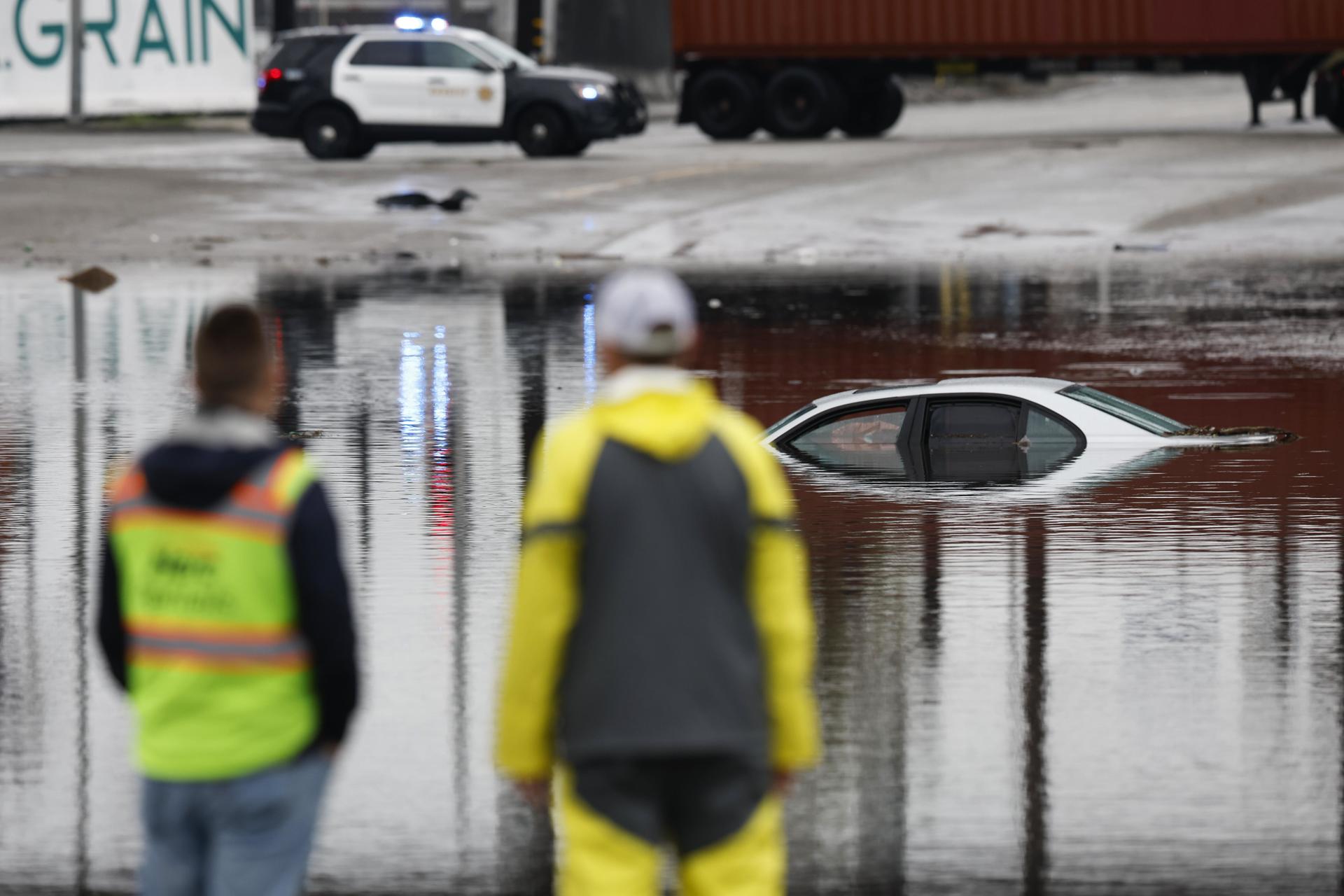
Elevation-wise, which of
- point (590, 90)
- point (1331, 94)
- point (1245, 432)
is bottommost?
point (1245, 432)

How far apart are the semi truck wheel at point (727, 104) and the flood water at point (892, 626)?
23.4 metres

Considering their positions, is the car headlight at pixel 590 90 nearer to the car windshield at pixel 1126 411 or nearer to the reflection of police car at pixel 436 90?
the reflection of police car at pixel 436 90

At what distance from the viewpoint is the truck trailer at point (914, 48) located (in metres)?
45.3

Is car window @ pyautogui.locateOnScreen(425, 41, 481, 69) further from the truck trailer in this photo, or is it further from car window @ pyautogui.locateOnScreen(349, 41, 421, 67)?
the truck trailer

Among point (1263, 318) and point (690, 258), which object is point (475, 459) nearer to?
point (1263, 318)

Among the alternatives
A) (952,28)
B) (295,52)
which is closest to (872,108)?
(952,28)

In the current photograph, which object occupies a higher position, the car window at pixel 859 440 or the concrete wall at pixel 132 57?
the concrete wall at pixel 132 57

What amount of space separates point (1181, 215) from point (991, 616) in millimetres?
25139

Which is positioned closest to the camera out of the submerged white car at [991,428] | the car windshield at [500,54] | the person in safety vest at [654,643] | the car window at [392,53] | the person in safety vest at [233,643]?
the person in safety vest at [654,643]

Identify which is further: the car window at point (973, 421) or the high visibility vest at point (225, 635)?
the car window at point (973, 421)

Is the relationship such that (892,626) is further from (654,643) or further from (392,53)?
(392,53)

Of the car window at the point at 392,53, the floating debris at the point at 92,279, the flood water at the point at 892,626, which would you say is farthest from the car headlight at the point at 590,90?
the flood water at the point at 892,626

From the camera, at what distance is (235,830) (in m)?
4.96

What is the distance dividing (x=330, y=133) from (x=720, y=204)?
8658 millimetres
